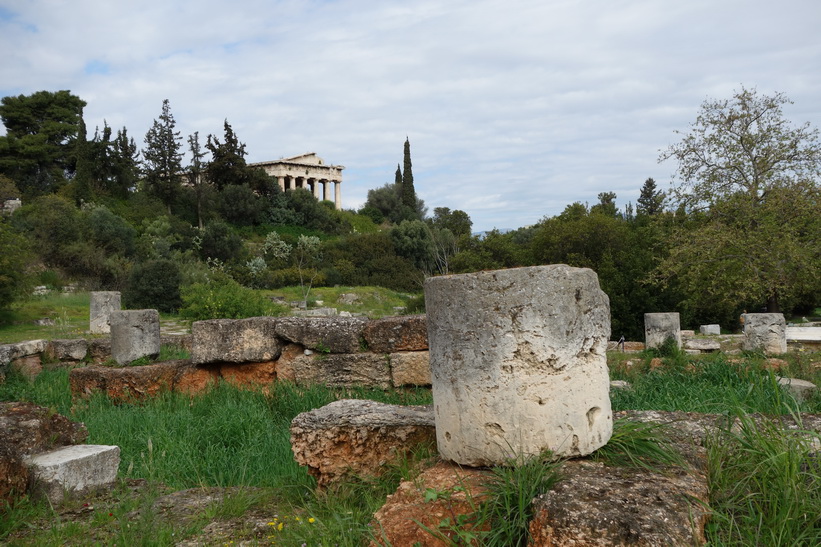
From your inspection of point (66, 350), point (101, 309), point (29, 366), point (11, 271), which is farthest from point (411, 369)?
point (11, 271)

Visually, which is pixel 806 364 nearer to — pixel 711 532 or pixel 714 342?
pixel 714 342

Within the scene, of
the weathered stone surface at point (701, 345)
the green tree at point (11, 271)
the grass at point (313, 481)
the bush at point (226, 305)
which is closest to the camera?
the grass at point (313, 481)

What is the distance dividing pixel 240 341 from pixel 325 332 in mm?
1020

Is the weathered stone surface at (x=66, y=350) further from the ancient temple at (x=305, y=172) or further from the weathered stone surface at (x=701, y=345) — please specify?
the ancient temple at (x=305, y=172)

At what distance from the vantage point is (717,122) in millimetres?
20422

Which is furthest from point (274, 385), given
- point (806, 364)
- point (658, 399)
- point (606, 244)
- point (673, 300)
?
point (606, 244)

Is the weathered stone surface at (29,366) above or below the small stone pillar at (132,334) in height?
below

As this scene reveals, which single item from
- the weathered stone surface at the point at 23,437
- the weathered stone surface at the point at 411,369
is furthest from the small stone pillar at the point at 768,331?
the weathered stone surface at the point at 23,437

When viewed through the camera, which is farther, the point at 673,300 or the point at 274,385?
the point at 673,300

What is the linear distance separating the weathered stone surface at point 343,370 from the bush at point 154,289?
1692 cm

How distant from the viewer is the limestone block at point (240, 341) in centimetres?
749

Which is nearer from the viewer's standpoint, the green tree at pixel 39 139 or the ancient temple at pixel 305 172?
the green tree at pixel 39 139

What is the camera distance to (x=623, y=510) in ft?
8.66

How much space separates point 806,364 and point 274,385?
696 centimetres
